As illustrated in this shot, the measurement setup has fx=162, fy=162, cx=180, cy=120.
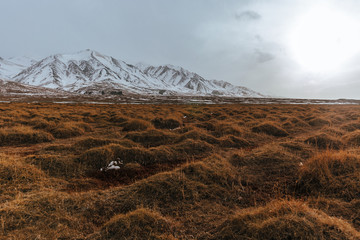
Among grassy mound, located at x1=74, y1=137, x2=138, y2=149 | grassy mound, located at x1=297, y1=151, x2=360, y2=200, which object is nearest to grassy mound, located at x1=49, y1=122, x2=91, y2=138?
grassy mound, located at x1=74, y1=137, x2=138, y2=149

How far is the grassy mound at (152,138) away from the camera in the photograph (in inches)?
388

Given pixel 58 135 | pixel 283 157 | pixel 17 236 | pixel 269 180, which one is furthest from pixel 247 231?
pixel 58 135

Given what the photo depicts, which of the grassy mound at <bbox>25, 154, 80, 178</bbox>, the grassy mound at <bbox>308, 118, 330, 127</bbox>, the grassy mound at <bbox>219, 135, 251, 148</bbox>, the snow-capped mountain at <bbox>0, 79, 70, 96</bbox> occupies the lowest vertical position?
the grassy mound at <bbox>25, 154, 80, 178</bbox>

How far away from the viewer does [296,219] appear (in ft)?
9.57

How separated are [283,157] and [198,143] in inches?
157

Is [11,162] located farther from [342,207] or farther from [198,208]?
[342,207]

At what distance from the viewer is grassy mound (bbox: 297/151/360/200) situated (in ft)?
14.2

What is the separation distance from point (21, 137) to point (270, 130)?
16.7 meters

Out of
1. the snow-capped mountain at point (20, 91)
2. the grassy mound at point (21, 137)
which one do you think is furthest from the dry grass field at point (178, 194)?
the snow-capped mountain at point (20, 91)

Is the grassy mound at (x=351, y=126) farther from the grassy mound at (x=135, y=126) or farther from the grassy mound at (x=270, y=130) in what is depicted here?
the grassy mound at (x=135, y=126)

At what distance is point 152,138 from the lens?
1018 centimetres

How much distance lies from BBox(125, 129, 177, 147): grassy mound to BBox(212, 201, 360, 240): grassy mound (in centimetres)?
689

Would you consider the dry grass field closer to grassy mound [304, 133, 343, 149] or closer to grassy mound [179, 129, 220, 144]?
grassy mound [304, 133, 343, 149]

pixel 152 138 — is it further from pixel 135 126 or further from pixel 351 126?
Answer: pixel 351 126
